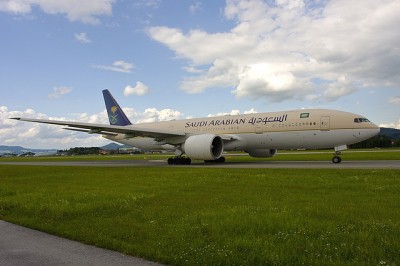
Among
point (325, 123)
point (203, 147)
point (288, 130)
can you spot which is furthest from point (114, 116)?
point (325, 123)

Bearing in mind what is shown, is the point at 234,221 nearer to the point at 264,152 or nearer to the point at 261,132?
the point at 261,132

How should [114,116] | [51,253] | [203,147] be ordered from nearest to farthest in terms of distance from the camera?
1. [51,253]
2. [203,147]
3. [114,116]

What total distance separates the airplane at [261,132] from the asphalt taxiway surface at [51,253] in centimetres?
1968

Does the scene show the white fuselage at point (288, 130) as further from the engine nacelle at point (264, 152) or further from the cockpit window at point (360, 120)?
the engine nacelle at point (264, 152)

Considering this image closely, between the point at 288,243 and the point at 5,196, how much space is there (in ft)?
32.9

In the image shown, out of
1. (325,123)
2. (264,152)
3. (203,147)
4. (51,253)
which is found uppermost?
(325,123)

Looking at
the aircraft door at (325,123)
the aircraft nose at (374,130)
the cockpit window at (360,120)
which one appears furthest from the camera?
the aircraft door at (325,123)

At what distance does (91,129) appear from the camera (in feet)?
96.3

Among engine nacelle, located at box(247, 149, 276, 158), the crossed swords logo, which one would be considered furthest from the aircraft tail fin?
engine nacelle, located at box(247, 149, 276, 158)

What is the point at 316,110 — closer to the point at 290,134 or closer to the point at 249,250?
the point at 290,134

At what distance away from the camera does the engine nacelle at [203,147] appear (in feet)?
84.3

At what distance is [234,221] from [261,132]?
68.7 ft

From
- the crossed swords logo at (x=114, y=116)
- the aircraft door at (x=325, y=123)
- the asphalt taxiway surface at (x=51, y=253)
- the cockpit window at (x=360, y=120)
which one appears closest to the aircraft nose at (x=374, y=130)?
the cockpit window at (x=360, y=120)

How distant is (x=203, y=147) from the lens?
2578cm
